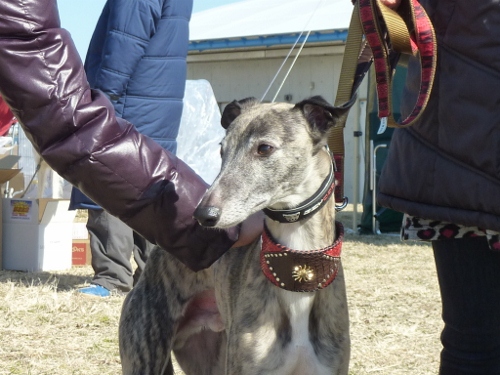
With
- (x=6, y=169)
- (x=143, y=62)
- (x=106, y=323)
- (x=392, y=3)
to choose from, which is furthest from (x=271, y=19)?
(x=392, y=3)

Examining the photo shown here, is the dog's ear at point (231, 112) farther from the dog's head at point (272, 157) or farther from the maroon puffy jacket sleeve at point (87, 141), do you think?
the maroon puffy jacket sleeve at point (87, 141)

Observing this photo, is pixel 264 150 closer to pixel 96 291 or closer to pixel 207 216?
pixel 207 216

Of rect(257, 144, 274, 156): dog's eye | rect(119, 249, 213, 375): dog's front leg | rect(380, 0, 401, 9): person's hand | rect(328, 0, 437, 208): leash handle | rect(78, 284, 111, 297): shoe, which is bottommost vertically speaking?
rect(78, 284, 111, 297): shoe

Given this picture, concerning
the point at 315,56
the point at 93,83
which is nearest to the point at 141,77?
the point at 93,83

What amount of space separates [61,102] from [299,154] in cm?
83

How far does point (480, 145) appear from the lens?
6.28ft

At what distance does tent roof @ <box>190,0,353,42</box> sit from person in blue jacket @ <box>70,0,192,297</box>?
6262 mm

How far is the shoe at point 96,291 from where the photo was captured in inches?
201

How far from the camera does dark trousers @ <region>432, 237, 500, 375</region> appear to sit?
209 cm

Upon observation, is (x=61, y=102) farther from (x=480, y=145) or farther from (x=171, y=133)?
(x=171, y=133)

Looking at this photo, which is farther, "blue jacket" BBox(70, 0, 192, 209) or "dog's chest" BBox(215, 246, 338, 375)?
"blue jacket" BBox(70, 0, 192, 209)

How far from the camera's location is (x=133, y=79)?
498cm

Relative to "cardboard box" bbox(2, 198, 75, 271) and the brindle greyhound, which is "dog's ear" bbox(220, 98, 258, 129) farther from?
"cardboard box" bbox(2, 198, 75, 271)

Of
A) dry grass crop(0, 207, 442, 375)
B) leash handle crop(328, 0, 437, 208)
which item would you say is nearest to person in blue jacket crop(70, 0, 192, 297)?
dry grass crop(0, 207, 442, 375)
